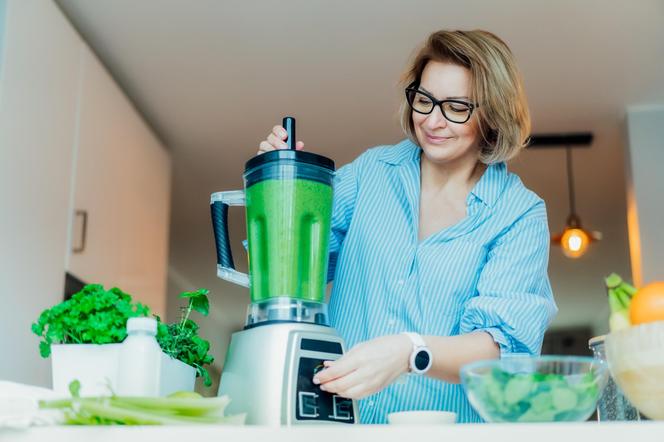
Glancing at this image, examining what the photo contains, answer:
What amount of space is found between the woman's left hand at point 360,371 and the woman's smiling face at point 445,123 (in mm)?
514

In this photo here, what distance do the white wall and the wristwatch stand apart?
265 centimetres

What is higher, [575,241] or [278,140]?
[575,241]

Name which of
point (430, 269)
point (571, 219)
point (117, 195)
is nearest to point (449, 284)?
point (430, 269)

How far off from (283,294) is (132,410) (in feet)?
0.92

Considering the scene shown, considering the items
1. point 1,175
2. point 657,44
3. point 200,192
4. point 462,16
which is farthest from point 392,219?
point 200,192

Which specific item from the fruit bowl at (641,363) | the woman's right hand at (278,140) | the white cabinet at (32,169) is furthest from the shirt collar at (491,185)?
the white cabinet at (32,169)

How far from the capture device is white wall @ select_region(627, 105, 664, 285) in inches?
136

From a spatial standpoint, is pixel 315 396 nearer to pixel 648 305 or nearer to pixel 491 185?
pixel 648 305

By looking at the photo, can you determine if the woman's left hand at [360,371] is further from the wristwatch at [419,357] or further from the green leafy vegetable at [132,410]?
the green leafy vegetable at [132,410]

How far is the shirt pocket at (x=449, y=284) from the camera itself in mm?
1311

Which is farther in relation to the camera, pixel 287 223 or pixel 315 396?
pixel 287 223

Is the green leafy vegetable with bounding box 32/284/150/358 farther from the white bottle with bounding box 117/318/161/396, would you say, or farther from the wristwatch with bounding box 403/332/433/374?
the wristwatch with bounding box 403/332/433/374

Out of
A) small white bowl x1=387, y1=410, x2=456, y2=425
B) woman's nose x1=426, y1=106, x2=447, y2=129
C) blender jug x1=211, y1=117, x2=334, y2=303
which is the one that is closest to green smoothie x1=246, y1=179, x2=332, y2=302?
blender jug x1=211, y1=117, x2=334, y2=303

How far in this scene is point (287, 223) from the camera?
1037mm
